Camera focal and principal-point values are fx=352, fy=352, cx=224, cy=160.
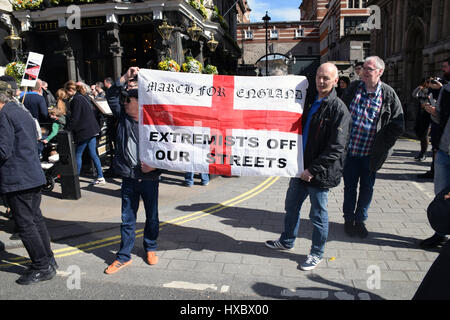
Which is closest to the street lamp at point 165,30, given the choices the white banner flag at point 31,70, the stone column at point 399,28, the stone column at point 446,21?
the white banner flag at point 31,70

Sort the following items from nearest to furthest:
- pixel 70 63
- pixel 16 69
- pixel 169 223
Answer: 1. pixel 169 223
2. pixel 16 69
3. pixel 70 63

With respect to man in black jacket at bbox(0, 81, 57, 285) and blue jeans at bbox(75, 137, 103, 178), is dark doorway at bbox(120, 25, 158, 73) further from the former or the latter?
man in black jacket at bbox(0, 81, 57, 285)

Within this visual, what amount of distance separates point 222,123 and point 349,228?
234cm

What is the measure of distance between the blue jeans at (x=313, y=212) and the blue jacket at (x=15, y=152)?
2766 mm

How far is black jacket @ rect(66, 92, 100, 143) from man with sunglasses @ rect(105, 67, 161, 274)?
3587mm

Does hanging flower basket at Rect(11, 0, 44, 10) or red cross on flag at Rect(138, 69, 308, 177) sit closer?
red cross on flag at Rect(138, 69, 308, 177)

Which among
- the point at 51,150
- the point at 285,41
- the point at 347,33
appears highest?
the point at 285,41

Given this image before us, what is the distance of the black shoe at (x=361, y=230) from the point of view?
15.4 ft

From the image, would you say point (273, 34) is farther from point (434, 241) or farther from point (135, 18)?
point (434, 241)

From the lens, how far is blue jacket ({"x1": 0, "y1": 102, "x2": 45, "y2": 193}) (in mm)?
3412

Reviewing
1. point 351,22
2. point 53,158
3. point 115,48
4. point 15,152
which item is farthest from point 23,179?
point 351,22

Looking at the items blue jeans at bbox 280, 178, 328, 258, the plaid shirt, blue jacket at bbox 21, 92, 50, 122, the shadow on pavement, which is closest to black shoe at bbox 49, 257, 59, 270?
the shadow on pavement

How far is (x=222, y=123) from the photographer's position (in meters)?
3.94
